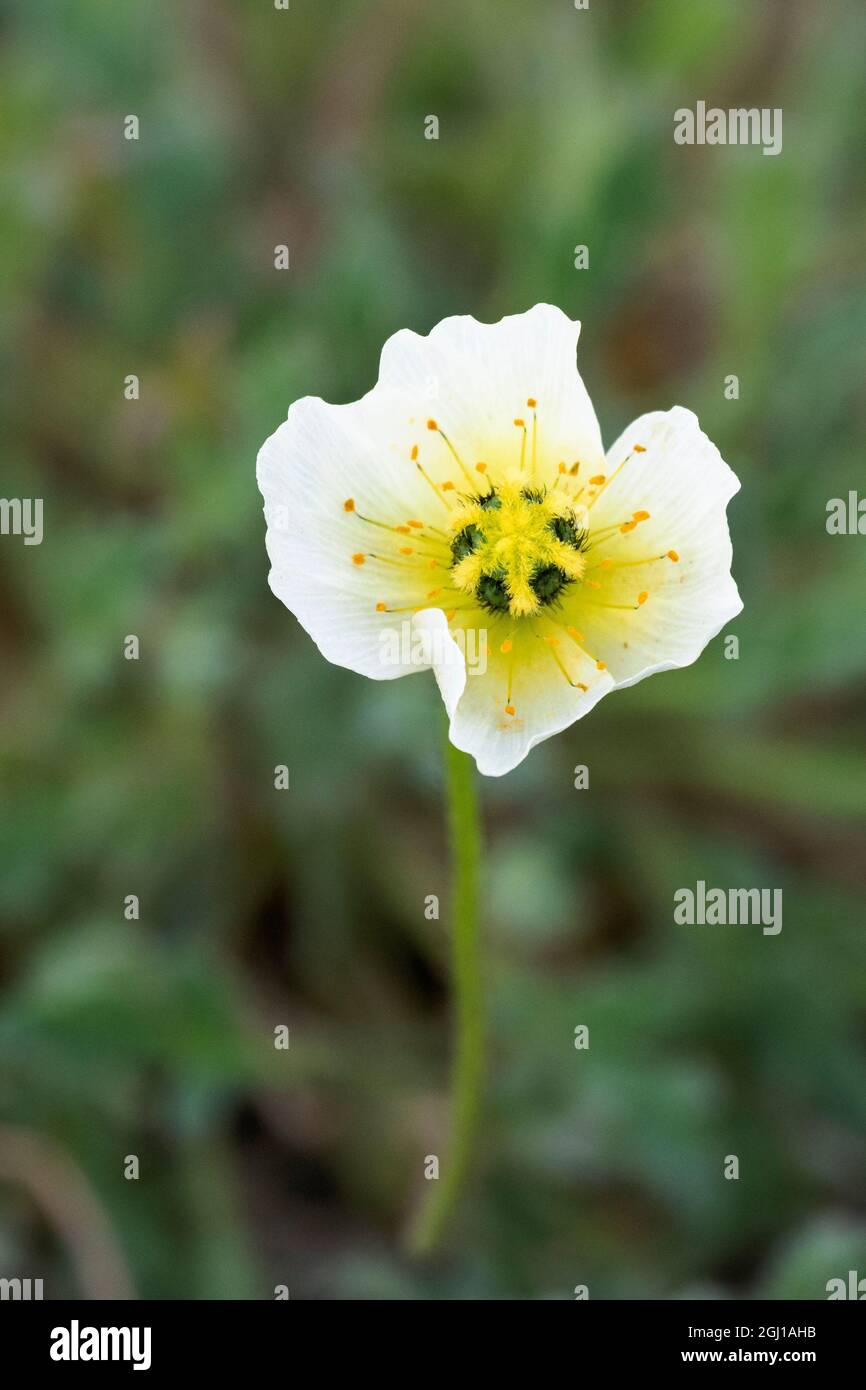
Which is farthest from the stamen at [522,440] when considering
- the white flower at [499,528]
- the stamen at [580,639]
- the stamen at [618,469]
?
the stamen at [580,639]

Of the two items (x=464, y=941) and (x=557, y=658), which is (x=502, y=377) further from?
(x=464, y=941)

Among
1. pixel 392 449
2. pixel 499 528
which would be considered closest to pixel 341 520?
pixel 392 449

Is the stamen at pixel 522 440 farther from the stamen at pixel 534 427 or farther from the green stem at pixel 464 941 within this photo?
the green stem at pixel 464 941

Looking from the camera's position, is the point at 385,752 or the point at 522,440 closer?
the point at 522,440

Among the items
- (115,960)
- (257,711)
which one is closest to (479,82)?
(257,711)

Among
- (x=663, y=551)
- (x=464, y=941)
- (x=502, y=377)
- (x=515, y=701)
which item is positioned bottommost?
(x=464, y=941)

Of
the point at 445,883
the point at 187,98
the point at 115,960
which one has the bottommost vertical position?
the point at 115,960

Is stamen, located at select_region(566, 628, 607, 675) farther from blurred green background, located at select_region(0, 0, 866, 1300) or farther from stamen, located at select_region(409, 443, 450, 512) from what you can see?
blurred green background, located at select_region(0, 0, 866, 1300)

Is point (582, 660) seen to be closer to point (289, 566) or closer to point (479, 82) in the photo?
point (289, 566)
